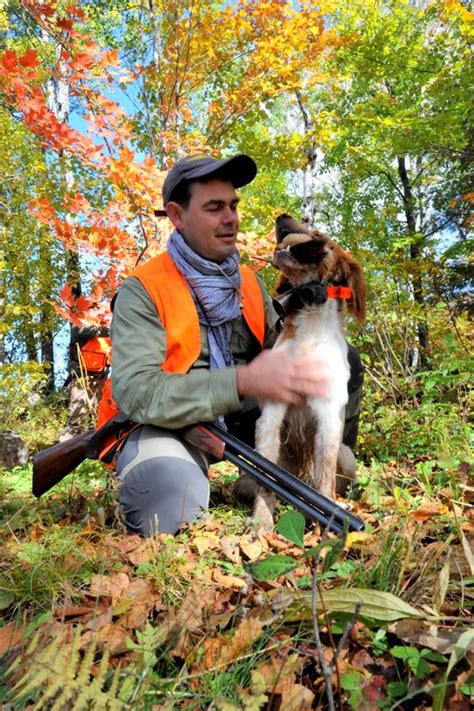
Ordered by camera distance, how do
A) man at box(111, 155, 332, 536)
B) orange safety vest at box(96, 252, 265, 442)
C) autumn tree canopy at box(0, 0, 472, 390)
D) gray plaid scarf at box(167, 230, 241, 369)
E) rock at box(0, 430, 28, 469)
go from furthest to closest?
rock at box(0, 430, 28, 469) → autumn tree canopy at box(0, 0, 472, 390) → gray plaid scarf at box(167, 230, 241, 369) → orange safety vest at box(96, 252, 265, 442) → man at box(111, 155, 332, 536)

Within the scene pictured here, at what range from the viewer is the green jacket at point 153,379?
239cm

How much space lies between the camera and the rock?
7.77 metres

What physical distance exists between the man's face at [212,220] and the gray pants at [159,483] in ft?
3.79

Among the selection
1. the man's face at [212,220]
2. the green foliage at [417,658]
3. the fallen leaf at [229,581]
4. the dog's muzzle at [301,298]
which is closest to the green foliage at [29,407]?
the man's face at [212,220]

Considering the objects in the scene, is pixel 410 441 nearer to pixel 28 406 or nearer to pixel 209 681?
pixel 209 681

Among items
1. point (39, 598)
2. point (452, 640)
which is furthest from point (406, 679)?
point (39, 598)

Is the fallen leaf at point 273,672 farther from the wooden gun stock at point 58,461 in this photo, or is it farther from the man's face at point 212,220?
the man's face at point 212,220

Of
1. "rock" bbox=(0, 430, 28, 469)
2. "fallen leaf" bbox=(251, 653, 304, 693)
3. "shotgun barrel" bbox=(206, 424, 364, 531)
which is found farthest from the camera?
"rock" bbox=(0, 430, 28, 469)

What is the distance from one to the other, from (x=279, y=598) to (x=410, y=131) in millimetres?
8478

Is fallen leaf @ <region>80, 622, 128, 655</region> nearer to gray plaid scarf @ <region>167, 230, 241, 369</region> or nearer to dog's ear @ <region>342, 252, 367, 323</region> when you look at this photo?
gray plaid scarf @ <region>167, 230, 241, 369</region>

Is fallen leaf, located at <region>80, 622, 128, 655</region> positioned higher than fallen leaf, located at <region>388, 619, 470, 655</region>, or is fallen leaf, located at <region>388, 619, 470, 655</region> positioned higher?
fallen leaf, located at <region>80, 622, 128, 655</region>

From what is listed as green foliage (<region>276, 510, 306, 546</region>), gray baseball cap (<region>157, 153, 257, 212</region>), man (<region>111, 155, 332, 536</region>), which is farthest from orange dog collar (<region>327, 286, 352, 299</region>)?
green foliage (<region>276, 510, 306, 546</region>)

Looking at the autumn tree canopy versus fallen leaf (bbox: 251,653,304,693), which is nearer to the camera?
fallen leaf (bbox: 251,653,304,693)

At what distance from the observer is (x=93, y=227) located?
6145 millimetres
